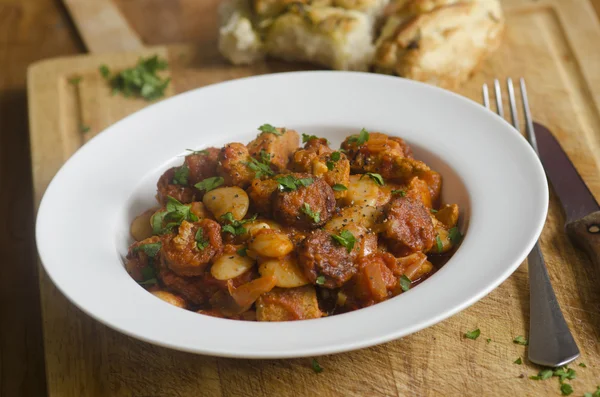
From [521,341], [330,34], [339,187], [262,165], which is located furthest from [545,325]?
[330,34]

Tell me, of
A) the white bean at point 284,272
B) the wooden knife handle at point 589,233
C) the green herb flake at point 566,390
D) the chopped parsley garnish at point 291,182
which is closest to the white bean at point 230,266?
the white bean at point 284,272

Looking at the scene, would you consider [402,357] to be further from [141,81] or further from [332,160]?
[141,81]

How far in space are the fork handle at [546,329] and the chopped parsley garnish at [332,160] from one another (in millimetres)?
1098

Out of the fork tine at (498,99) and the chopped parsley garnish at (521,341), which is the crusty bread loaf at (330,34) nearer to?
the fork tine at (498,99)

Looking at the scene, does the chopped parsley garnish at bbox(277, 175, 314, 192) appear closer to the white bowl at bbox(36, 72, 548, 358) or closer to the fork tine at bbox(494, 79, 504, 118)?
the white bowl at bbox(36, 72, 548, 358)

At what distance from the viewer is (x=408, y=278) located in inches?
122

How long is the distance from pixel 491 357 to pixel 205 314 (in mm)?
1273

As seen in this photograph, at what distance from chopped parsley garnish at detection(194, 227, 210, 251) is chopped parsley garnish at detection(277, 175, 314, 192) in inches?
16.3

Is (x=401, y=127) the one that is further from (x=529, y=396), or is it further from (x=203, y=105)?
(x=529, y=396)

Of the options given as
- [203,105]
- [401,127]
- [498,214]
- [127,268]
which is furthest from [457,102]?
[127,268]

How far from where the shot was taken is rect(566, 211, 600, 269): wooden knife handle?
3383 mm

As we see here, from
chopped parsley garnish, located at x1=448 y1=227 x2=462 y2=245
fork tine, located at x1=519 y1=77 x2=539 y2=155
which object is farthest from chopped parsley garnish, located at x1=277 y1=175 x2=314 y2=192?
fork tine, located at x1=519 y1=77 x2=539 y2=155

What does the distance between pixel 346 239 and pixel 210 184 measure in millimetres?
826

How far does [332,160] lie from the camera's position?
3408 millimetres
